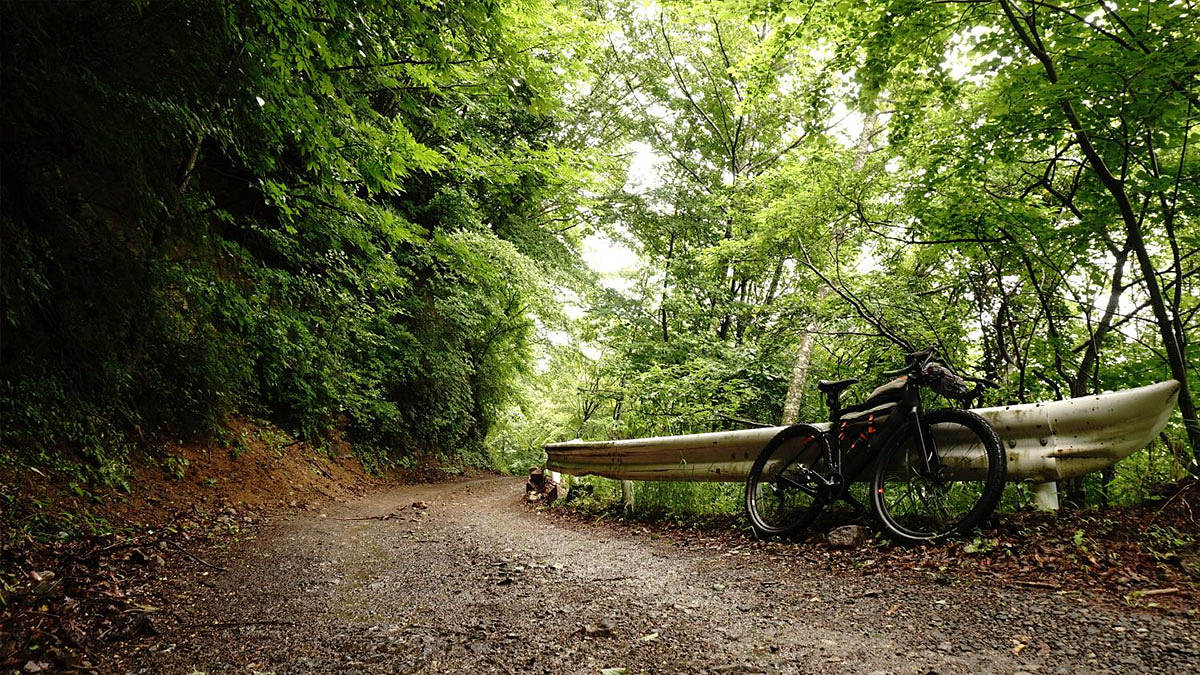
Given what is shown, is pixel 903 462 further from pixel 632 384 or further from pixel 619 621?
pixel 632 384

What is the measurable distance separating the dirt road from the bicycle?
708mm

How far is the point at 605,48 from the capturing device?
48.6ft

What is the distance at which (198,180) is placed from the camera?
5961 millimetres

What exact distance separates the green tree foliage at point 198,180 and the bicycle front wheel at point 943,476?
4.95m

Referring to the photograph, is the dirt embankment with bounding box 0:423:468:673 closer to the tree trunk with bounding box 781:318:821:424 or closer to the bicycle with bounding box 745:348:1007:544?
the bicycle with bounding box 745:348:1007:544

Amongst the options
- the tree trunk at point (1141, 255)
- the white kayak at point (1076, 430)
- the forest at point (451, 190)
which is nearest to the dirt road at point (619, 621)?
the white kayak at point (1076, 430)

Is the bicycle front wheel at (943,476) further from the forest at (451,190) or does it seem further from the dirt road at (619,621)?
the forest at (451,190)

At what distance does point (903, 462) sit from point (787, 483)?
0.95 m

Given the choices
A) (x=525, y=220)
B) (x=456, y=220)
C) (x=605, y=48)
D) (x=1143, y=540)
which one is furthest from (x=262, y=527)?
(x=605, y=48)

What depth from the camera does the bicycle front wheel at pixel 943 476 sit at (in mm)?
3258

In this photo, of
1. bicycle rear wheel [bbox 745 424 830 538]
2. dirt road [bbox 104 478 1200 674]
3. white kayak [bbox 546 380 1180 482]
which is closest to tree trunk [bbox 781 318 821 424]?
bicycle rear wheel [bbox 745 424 830 538]

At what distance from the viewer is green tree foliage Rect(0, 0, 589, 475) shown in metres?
3.68

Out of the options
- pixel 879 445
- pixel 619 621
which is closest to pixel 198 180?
pixel 619 621

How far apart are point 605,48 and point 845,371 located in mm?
11931
